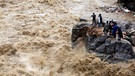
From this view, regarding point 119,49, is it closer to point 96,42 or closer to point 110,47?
point 110,47

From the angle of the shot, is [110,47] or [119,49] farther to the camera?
[110,47]

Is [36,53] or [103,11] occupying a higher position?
[103,11]

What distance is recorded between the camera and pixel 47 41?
53.0 feet

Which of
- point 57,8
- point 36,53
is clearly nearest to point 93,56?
point 36,53

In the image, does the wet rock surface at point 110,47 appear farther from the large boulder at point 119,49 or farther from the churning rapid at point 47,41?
the churning rapid at point 47,41

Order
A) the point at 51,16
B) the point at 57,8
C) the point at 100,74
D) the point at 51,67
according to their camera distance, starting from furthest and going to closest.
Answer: the point at 57,8
the point at 51,16
the point at 51,67
the point at 100,74

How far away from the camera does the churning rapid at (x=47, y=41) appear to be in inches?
532

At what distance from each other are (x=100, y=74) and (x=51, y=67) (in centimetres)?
246

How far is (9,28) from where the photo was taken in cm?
1764

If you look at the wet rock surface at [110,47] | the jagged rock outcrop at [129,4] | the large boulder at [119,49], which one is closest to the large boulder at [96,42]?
the wet rock surface at [110,47]

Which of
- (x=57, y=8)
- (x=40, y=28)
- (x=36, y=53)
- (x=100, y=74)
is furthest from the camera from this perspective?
(x=57, y=8)

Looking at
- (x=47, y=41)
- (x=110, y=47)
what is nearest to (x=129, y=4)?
(x=47, y=41)

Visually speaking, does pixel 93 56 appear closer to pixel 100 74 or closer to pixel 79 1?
pixel 100 74

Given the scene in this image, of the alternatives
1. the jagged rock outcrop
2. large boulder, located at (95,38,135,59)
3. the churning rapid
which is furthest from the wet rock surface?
the jagged rock outcrop
